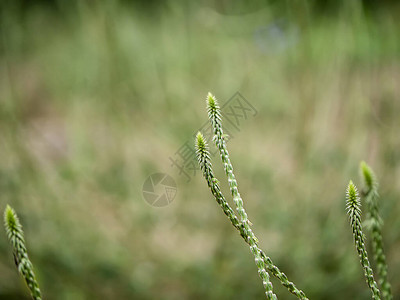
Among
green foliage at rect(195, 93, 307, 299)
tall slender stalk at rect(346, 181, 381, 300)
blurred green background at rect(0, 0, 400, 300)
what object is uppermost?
blurred green background at rect(0, 0, 400, 300)

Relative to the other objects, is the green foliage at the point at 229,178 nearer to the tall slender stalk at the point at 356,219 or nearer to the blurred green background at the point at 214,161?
the tall slender stalk at the point at 356,219

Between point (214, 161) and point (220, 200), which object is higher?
point (214, 161)

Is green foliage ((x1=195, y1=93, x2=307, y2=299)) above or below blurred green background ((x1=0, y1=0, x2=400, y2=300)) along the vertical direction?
below

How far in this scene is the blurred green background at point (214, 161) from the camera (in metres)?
0.98

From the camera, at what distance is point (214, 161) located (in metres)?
1.21

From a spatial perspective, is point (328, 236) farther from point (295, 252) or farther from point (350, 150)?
point (350, 150)

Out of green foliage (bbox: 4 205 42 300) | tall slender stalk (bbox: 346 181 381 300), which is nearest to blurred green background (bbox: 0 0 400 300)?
tall slender stalk (bbox: 346 181 381 300)

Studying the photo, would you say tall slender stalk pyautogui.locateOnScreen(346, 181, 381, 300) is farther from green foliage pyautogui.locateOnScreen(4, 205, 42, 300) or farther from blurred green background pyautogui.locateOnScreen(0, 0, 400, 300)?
blurred green background pyautogui.locateOnScreen(0, 0, 400, 300)

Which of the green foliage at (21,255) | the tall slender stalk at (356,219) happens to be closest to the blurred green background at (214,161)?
the tall slender stalk at (356,219)

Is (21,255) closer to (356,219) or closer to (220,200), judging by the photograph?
(220,200)

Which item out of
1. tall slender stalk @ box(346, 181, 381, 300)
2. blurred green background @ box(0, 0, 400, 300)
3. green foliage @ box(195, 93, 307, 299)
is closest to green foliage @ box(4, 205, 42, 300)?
green foliage @ box(195, 93, 307, 299)

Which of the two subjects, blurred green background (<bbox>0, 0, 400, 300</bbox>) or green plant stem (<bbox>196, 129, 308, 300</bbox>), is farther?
blurred green background (<bbox>0, 0, 400, 300</bbox>)

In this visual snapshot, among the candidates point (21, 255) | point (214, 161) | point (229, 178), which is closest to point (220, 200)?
point (229, 178)

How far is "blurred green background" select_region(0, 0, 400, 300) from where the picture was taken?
98 centimetres
